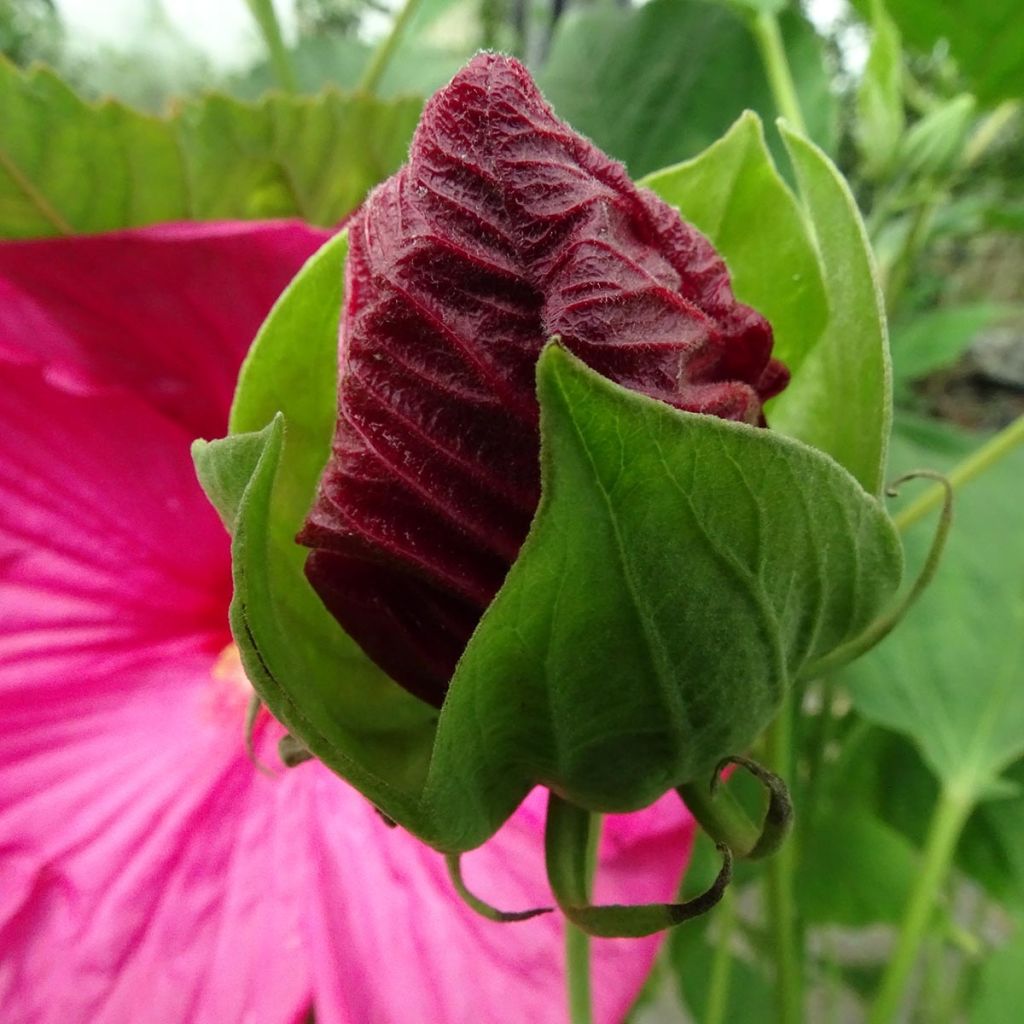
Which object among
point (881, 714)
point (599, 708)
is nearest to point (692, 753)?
point (599, 708)

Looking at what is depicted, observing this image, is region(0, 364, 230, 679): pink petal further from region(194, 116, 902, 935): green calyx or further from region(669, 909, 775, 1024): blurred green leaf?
region(669, 909, 775, 1024): blurred green leaf

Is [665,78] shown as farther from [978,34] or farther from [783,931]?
[783,931]

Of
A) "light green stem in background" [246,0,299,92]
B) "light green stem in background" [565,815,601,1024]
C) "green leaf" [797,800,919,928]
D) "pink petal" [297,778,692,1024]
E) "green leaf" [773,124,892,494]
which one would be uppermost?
"green leaf" [773,124,892,494]

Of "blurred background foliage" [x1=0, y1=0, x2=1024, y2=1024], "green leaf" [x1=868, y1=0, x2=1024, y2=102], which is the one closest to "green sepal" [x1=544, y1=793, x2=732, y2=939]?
"blurred background foliage" [x1=0, y1=0, x2=1024, y2=1024]

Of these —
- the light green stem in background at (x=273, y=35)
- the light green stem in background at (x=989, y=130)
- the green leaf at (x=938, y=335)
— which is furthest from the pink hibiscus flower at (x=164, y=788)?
the green leaf at (x=938, y=335)

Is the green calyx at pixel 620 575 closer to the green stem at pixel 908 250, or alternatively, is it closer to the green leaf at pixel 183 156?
the green leaf at pixel 183 156

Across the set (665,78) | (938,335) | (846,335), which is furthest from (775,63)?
(938,335)
